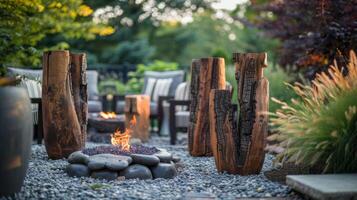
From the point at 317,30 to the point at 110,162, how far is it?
4042mm

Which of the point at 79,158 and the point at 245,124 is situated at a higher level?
the point at 245,124

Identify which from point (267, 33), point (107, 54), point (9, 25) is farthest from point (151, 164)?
point (107, 54)

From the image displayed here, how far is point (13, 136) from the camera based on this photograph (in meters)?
3.34

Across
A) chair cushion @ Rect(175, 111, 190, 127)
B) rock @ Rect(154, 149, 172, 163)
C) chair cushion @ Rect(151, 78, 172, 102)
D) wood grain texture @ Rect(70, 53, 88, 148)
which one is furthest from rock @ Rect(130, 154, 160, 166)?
chair cushion @ Rect(151, 78, 172, 102)

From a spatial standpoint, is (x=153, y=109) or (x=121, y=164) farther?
(x=153, y=109)

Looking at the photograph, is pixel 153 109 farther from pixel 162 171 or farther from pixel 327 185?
pixel 327 185

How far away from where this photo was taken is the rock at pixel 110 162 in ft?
14.2

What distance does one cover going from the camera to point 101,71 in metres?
12.7

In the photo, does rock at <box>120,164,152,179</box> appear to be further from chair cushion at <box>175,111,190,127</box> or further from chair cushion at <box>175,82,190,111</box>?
chair cushion at <box>175,82,190,111</box>

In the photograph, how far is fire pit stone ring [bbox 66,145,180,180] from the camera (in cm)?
435

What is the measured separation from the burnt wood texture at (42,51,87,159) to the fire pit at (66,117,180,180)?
65cm

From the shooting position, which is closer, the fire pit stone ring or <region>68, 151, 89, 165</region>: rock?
the fire pit stone ring

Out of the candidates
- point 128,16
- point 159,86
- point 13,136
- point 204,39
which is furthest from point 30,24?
point 204,39

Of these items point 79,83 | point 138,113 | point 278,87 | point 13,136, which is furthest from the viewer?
point 278,87
